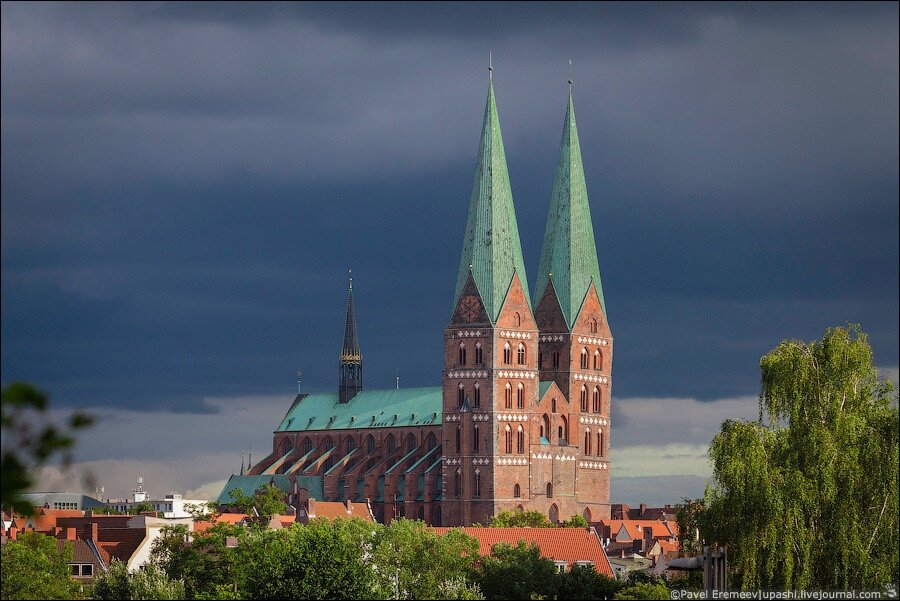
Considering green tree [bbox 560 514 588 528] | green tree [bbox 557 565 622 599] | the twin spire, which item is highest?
the twin spire

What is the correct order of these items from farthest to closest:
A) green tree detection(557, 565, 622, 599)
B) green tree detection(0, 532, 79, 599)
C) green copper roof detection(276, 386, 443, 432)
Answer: green copper roof detection(276, 386, 443, 432) < green tree detection(0, 532, 79, 599) < green tree detection(557, 565, 622, 599)

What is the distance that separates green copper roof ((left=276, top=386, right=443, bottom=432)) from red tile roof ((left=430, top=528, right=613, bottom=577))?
70.6m

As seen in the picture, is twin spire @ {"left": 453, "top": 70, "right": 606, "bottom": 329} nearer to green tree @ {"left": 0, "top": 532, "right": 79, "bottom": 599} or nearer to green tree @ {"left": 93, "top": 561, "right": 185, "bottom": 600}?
green tree @ {"left": 0, "top": 532, "right": 79, "bottom": 599}

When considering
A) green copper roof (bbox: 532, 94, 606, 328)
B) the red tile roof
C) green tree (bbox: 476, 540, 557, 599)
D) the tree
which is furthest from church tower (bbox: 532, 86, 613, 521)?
the tree

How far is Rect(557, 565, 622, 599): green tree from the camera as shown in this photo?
65.1 metres

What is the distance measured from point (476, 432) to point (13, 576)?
Result: 78.7 meters

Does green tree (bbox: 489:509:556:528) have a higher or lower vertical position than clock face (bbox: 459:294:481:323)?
lower

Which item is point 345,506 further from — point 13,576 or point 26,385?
point 26,385

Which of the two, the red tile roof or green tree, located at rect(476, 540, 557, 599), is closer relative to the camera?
green tree, located at rect(476, 540, 557, 599)

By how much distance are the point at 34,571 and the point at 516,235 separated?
77930 mm

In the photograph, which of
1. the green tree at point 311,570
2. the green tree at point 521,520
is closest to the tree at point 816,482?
the green tree at point 311,570

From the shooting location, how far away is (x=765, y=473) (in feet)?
159

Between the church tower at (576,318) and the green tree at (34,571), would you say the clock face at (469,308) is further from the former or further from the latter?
the green tree at (34,571)

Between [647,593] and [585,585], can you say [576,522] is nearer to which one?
[585,585]
